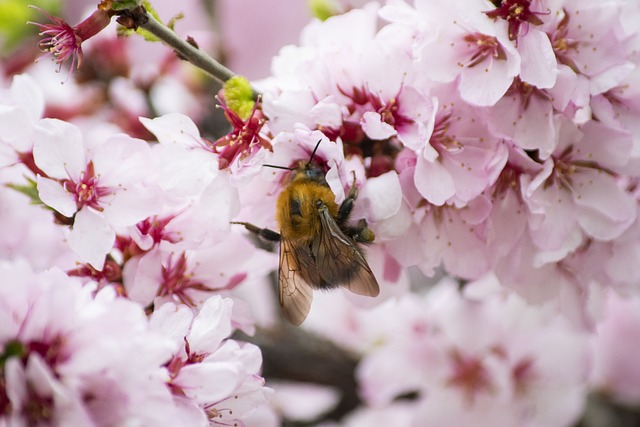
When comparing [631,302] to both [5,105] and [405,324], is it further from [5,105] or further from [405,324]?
[5,105]

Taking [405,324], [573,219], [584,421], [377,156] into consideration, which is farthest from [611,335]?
[377,156]

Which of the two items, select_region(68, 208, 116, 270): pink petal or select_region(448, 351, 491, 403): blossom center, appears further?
select_region(448, 351, 491, 403): blossom center

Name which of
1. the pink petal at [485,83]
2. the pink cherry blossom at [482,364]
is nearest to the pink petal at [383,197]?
the pink petal at [485,83]

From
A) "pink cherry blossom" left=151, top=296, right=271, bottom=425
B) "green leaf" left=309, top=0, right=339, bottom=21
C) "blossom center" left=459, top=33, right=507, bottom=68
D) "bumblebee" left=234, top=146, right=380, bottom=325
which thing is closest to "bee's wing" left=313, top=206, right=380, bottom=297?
"bumblebee" left=234, top=146, right=380, bottom=325

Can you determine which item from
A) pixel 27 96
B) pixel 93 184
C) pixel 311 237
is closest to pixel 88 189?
pixel 93 184

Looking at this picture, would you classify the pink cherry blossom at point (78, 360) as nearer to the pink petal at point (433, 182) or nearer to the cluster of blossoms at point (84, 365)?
the cluster of blossoms at point (84, 365)

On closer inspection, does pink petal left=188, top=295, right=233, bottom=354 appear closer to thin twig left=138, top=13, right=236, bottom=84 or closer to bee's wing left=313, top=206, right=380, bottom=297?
bee's wing left=313, top=206, right=380, bottom=297
